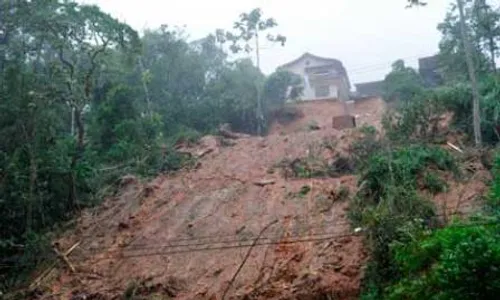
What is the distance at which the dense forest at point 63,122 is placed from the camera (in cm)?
1633

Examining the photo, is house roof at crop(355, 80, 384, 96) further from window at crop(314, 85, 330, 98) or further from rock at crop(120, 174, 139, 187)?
rock at crop(120, 174, 139, 187)

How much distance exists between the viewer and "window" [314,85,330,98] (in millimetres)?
36719

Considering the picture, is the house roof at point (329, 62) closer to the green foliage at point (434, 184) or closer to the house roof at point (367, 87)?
the house roof at point (367, 87)

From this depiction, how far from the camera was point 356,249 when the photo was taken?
13227 millimetres

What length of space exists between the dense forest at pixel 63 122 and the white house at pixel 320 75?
423 inches

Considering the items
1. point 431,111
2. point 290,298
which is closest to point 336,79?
point 431,111

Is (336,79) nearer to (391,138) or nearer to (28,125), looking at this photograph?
(391,138)

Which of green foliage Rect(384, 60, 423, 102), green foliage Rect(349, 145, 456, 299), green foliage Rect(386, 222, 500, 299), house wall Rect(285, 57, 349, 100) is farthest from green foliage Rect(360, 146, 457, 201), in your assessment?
house wall Rect(285, 57, 349, 100)

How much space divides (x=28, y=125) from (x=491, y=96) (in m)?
13.9

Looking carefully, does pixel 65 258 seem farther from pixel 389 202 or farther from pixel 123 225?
pixel 389 202

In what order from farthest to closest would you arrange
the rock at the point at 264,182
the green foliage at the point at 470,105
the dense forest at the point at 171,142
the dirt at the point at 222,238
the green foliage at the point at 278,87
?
the green foliage at the point at 278,87 → the rock at the point at 264,182 → the green foliage at the point at 470,105 → the dirt at the point at 222,238 → the dense forest at the point at 171,142

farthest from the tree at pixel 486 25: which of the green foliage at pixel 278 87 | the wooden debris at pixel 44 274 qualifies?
the wooden debris at pixel 44 274

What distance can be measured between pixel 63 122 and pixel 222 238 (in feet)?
27.3

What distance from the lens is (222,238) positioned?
1562 cm
